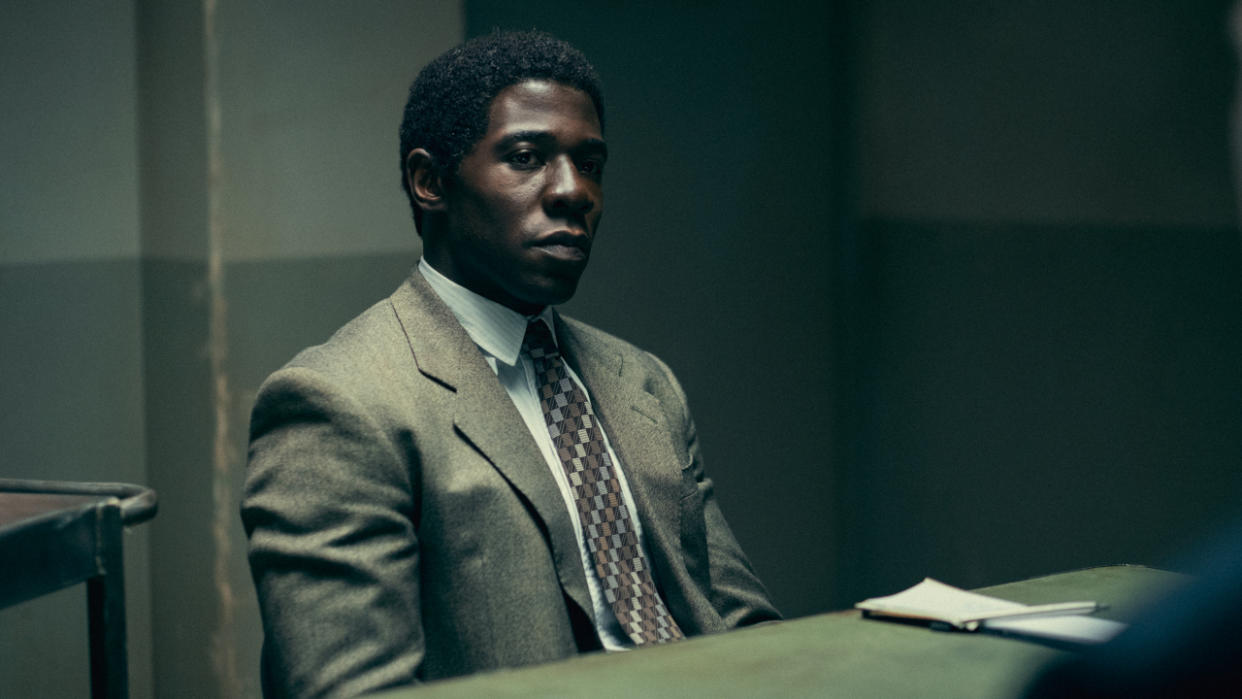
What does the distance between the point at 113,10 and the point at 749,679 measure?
2026 mm

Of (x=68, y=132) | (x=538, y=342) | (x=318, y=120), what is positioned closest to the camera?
(x=538, y=342)

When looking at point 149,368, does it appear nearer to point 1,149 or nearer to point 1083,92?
point 1,149

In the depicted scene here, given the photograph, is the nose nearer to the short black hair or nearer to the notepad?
the short black hair

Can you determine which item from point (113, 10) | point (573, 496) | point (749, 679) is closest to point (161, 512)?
point (113, 10)

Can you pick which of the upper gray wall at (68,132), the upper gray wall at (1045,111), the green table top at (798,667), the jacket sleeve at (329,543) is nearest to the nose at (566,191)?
the jacket sleeve at (329,543)

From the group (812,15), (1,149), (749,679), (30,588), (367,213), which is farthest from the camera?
(812,15)

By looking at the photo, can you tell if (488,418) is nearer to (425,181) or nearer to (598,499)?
(598,499)

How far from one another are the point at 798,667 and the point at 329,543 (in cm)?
62

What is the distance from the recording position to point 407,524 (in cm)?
149

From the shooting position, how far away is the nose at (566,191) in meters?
1.73

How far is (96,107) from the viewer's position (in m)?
2.37

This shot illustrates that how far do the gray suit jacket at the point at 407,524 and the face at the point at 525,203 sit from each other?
0.36 ft

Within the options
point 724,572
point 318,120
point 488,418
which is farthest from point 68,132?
point 724,572

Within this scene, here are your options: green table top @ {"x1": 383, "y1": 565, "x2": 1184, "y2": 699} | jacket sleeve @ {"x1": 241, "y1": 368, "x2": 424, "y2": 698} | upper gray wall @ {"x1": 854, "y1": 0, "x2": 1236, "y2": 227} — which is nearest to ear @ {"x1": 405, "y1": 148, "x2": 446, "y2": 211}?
jacket sleeve @ {"x1": 241, "y1": 368, "x2": 424, "y2": 698}
